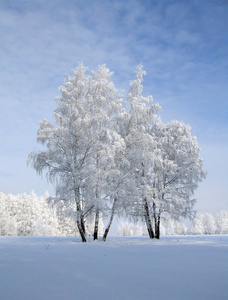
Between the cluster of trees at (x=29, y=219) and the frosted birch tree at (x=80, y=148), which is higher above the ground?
the frosted birch tree at (x=80, y=148)

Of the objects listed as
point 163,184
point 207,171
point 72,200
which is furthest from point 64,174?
point 207,171

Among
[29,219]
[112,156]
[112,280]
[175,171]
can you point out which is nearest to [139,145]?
[112,156]

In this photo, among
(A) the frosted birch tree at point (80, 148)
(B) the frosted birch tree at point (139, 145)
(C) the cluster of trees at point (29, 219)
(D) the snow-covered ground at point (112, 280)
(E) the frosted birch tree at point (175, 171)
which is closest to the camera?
(D) the snow-covered ground at point (112, 280)

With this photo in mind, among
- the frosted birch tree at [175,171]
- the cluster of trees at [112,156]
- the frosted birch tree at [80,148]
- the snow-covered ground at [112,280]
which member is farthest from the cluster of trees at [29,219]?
the snow-covered ground at [112,280]

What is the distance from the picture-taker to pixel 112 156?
59.5 ft

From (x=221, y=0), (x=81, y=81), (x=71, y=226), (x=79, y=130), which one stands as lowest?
(x=71, y=226)

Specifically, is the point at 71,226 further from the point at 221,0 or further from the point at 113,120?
the point at 221,0

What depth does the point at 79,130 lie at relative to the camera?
19500 mm

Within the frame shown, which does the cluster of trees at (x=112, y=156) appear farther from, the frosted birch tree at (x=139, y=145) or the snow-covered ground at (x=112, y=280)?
the snow-covered ground at (x=112, y=280)

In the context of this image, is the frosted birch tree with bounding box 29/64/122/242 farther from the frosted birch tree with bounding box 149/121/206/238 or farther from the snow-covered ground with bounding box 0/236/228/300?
the snow-covered ground with bounding box 0/236/228/300

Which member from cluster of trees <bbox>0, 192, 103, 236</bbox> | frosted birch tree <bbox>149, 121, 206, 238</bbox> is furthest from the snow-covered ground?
cluster of trees <bbox>0, 192, 103, 236</bbox>

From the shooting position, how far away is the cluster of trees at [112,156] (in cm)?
1864

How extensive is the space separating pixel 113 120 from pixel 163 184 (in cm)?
810

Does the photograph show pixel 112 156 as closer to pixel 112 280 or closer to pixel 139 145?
pixel 139 145
